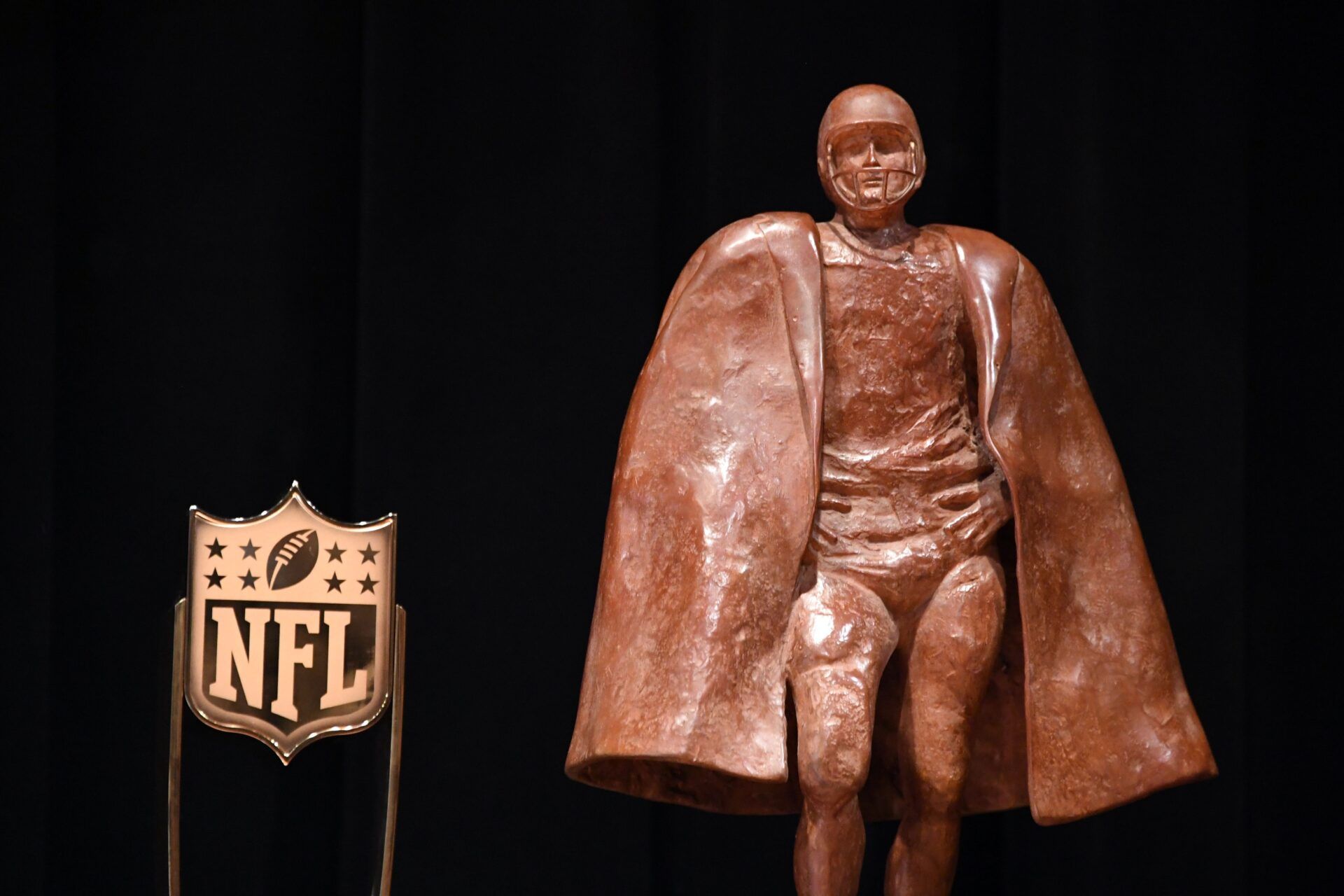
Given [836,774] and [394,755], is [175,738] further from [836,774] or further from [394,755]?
[836,774]

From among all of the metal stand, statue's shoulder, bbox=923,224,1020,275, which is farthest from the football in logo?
statue's shoulder, bbox=923,224,1020,275

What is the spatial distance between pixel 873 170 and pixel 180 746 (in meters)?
1.52

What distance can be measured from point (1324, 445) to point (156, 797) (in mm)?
2417

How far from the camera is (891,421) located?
342 centimetres

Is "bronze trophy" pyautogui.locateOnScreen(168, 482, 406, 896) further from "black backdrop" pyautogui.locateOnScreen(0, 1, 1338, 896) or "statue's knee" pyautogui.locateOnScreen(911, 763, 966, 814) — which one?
"statue's knee" pyautogui.locateOnScreen(911, 763, 966, 814)

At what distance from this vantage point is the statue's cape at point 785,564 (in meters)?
3.32

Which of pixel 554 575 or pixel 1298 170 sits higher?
pixel 1298 170

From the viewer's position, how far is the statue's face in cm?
345

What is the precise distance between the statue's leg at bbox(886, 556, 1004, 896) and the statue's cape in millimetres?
71

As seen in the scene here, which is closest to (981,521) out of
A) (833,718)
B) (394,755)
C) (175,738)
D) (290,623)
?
(833,718)

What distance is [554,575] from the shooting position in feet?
14.2

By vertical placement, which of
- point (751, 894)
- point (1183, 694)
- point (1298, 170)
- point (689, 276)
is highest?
point (1298, 170)

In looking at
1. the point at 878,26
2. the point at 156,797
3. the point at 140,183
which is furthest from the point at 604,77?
the point at 156,797

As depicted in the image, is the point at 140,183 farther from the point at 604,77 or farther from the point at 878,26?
the point at 878,26
